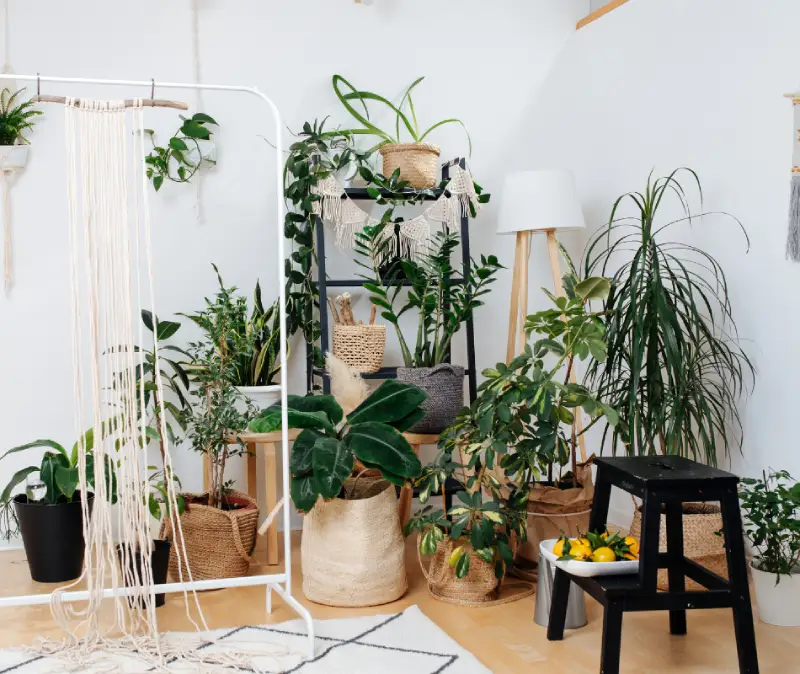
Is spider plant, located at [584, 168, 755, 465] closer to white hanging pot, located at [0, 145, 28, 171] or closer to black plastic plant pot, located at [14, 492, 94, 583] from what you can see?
black plastic plant pot, located at [14, 492, 94, 583]

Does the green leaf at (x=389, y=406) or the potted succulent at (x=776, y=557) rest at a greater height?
the green leaf at (x=389, y=406)

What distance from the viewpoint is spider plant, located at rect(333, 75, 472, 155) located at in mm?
3840

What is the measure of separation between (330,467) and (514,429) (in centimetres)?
60

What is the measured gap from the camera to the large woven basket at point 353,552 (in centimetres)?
290

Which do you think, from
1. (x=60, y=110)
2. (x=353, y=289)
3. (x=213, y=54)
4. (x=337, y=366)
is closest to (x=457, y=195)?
(x=353, y=289)

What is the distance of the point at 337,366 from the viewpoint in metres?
3.20

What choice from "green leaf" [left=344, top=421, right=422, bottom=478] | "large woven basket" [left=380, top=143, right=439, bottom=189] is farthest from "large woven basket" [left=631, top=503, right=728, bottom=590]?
"large woven basket" [left=380, top=143, right=439, bottom=189]

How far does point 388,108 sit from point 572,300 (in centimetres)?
166

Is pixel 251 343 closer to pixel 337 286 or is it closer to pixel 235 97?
pixel 337 286

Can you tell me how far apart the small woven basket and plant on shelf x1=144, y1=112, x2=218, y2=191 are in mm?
952

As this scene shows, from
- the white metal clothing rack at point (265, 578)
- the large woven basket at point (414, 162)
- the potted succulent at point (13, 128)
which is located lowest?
the white metal clothing rack at point (265, 578)

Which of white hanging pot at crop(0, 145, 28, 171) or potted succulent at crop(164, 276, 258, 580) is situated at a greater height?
white hanging pot at crop(0, 145, 28, 171)

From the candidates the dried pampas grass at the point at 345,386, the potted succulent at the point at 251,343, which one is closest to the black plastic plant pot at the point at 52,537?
the potted succulent at the point at 251,343

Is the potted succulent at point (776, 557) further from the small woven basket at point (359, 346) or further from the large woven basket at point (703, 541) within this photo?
the small woven basket at point (359, 346)
